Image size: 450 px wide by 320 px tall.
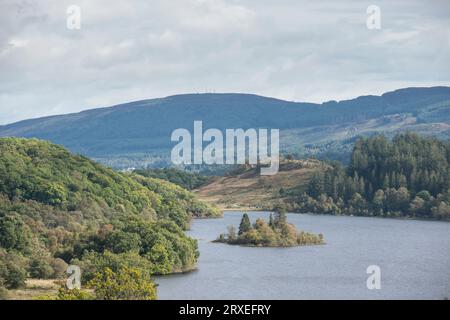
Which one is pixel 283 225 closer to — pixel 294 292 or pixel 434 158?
pixel 294 292

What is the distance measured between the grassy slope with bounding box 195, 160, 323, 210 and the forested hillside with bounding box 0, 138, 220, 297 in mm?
22097

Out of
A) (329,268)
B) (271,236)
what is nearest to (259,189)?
(271,236)

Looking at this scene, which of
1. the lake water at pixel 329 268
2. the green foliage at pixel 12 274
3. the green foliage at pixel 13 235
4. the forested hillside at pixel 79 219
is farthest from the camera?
the green foliage at pixel 13 235

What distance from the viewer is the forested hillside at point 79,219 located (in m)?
74.2

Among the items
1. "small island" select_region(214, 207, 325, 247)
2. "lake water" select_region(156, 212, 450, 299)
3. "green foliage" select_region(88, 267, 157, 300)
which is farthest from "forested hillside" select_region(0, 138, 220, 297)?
"small island" select_region(214, 207, 325, 247)

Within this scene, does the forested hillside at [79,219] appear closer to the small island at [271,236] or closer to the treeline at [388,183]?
the small island at [271,236]

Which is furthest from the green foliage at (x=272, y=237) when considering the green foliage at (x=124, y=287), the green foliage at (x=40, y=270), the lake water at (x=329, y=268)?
the green foliage at (x=124, y=287)

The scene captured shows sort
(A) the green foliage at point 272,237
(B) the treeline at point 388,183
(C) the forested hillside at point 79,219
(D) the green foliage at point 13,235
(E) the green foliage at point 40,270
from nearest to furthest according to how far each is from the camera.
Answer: (E) the green foliage at point 40,270 → (C) the forested hillside at point 79,219 → (D) the green foliage at point 13,235 → (A) the green foliage at point 272,237 → (B) the treeline at point 388,183

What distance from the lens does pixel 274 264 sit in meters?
86.3

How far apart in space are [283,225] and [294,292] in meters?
36.9

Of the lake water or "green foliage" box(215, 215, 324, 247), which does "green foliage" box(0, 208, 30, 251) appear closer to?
the lake water

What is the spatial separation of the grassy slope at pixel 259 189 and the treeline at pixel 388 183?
371 inches

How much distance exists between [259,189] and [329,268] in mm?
104762
